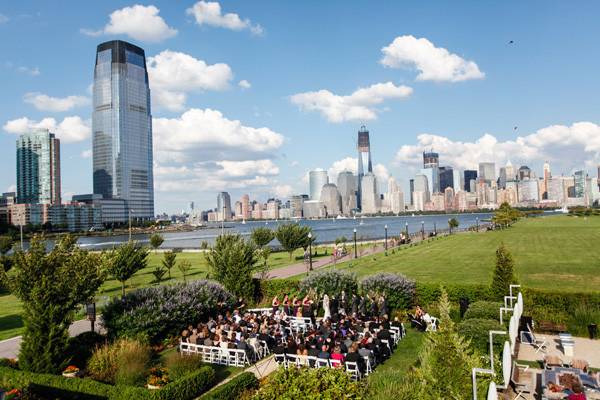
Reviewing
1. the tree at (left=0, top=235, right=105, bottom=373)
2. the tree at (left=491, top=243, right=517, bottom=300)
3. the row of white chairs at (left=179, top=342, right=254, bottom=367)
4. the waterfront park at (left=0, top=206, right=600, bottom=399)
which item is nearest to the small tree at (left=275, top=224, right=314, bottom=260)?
the waterfront park at (left=0, top=206, right=600, bottom=399)

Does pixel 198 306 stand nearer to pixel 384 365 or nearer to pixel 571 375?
pixel 384 365

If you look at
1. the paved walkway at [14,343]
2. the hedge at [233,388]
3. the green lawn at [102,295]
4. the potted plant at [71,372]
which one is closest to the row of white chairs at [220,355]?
the hedge at [233,388]

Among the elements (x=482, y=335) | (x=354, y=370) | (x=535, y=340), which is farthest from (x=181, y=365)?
(x=535, y=340)

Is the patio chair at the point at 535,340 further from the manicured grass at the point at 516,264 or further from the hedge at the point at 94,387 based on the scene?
the hedge at the point at 94,387

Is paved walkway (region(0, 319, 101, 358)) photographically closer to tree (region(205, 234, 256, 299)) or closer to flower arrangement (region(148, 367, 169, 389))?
flower arrangement (region(148, 367, 169, 389))

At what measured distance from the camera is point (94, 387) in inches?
403

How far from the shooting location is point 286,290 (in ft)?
74.5

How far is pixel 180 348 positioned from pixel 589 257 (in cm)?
3516

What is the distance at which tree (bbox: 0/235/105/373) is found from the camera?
468 inches

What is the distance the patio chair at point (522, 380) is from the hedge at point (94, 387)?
7.80 m

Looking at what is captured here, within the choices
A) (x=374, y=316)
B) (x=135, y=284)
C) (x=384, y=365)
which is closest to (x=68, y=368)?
(x=384, y=365)

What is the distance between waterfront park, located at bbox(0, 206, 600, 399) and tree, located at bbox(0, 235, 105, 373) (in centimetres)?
3

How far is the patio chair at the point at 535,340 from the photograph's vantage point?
45.8 ft

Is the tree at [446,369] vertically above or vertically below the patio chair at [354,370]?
above
